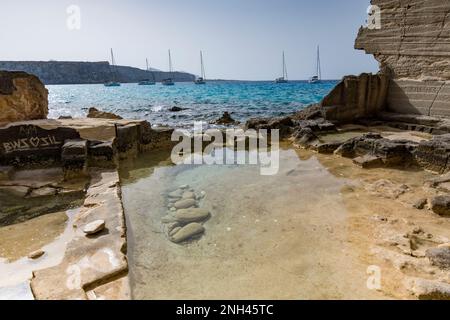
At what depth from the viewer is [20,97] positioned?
5812 mm

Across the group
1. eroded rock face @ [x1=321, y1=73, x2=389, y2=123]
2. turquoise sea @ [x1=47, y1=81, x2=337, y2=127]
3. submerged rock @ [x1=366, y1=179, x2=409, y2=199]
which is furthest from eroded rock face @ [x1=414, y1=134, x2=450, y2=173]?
turquoise sea @ [x1=47, y1=81, x2=337, y2=127]

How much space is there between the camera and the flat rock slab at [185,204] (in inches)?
162

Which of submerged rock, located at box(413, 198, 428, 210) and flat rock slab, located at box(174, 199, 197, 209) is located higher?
flat rock slab, located at box(174, 199, 197, 209)

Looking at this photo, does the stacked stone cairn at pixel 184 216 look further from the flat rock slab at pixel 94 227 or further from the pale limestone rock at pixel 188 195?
the flat rock slab at pixel 94 227

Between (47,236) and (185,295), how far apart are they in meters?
1.92

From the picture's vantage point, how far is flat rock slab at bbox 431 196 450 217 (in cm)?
374

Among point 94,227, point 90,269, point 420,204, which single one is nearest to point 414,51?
point 420,204

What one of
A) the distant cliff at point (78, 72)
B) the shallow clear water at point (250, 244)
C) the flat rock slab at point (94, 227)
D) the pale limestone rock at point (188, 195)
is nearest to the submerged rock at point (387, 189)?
the shallow clear water at point (250, 244)

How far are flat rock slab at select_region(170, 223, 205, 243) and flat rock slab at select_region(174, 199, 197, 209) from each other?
62cm

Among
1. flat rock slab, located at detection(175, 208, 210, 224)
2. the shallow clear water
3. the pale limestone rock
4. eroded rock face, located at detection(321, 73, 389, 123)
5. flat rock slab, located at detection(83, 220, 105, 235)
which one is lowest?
the shallow clear water

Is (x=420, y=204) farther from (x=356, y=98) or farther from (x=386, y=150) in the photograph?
(x=356, y=98)

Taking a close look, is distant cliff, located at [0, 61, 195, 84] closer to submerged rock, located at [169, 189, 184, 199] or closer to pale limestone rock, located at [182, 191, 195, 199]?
submerged rock, located at [169, 189, 184, 199]

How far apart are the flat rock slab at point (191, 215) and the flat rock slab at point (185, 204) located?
7.6 inches

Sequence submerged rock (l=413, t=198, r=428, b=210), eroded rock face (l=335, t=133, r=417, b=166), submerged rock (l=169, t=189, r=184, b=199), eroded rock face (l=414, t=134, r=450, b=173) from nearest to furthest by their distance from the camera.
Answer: submerged rock (l=413, t=198, r=428, b=210) → submerged rock (l=169, t=189, r=184, b=199) → eroded rock face (l=414, t=134, r=450, b=173) → eroded rock face (l=335, t=133, r=417, b=166)
